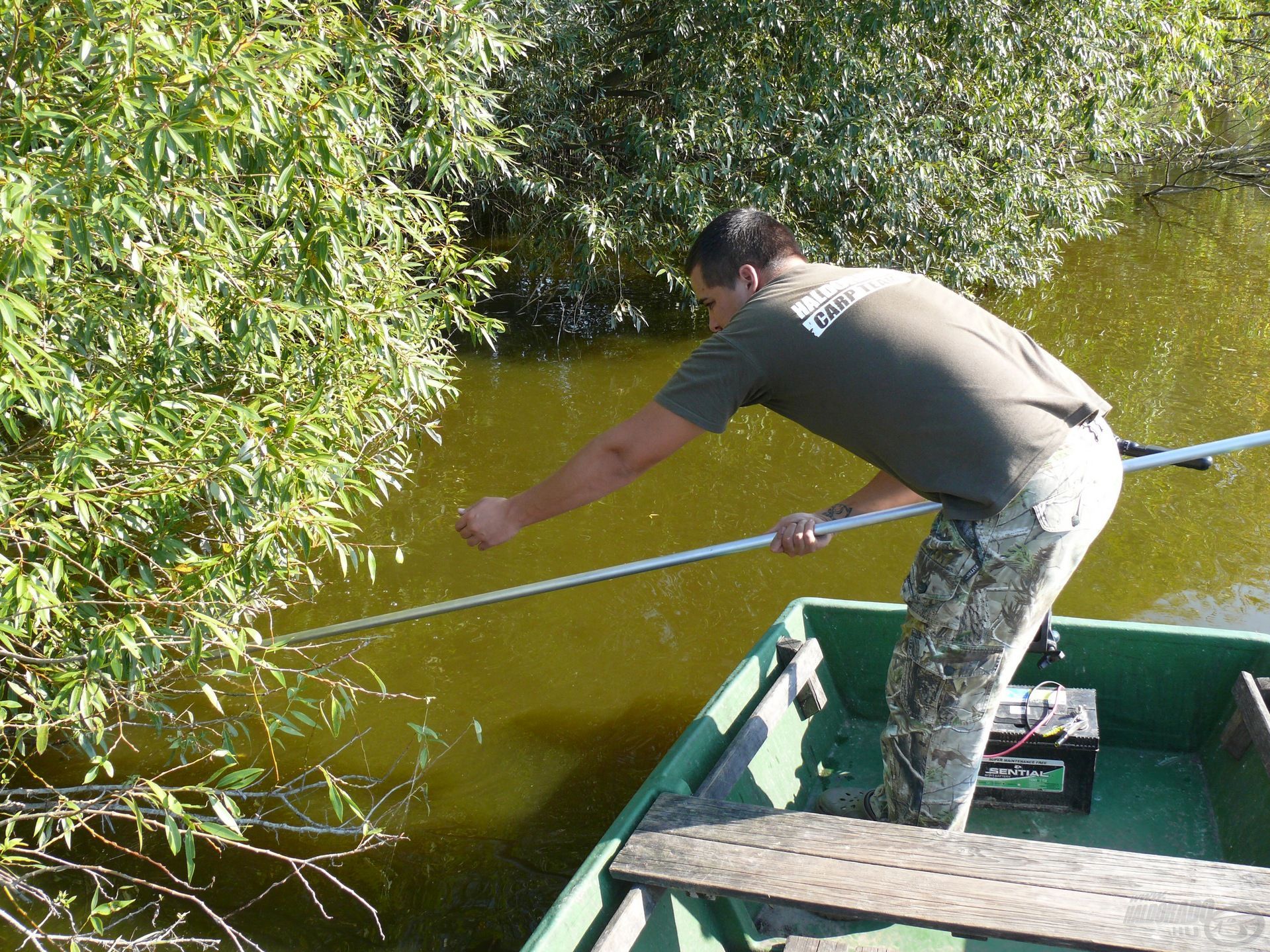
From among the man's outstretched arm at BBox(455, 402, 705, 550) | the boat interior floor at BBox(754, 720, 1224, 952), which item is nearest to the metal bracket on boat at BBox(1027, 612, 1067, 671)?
the boat interior floor at BBox(754, 720, 1224, 952)

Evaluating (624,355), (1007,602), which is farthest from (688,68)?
(1007,602)

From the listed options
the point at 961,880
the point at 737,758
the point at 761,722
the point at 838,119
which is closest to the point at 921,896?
the point at 961,880

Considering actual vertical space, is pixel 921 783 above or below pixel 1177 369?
above

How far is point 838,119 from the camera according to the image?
7.45 metres

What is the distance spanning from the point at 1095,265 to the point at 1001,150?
10.6 ft

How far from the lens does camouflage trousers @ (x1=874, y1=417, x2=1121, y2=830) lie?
92.5 inches

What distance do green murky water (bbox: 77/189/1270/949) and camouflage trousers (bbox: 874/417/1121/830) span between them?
1.39 m

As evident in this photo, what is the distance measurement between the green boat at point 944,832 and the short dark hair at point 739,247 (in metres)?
1.26

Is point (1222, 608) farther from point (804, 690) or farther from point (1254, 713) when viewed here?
point (804, 690)

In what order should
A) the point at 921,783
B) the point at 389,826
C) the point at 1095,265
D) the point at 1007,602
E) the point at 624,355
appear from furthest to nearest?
the point at 1095,265 → the point at 624,355 → the point at 389,826 → the point at 921,783 → the point at 1007,602

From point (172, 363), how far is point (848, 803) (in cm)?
232

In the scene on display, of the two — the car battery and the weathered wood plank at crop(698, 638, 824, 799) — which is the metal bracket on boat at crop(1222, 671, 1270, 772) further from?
the weathered wood plank at crop(698, 638, 824, 799)

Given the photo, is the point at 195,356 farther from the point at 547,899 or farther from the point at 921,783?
the point at 921,783

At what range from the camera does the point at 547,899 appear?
133 inches
